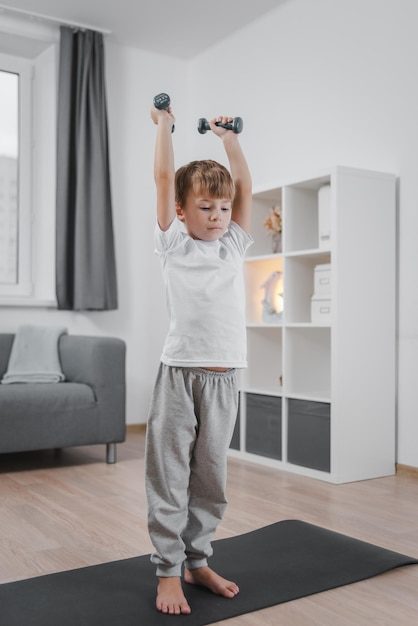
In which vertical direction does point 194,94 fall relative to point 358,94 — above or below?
above

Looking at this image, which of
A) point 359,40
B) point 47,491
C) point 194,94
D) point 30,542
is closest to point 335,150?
point 359,40

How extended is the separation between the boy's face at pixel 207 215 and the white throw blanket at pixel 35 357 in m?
2.08

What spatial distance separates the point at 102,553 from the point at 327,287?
168cm

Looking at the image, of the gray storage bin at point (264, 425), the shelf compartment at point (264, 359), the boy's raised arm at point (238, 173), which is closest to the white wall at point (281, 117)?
the gray storage bin at point (264, 425)

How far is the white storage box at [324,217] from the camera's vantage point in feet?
10.8

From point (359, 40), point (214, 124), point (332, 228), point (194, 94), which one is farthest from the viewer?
point (194, 94)

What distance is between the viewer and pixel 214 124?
6.03 ft

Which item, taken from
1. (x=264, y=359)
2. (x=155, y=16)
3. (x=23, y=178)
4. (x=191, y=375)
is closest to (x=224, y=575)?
(x=191, y=375)

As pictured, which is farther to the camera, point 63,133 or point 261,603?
point 63,133

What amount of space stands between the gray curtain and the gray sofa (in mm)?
662

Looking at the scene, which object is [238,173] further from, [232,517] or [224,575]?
[232,517]

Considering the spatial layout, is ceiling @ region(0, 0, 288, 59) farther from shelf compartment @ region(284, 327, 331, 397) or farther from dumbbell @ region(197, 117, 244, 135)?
dumbbell @ region(197, 117, 244, 135)

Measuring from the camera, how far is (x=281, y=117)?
158 inches

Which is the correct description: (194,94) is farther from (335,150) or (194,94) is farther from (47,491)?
(47,491)
